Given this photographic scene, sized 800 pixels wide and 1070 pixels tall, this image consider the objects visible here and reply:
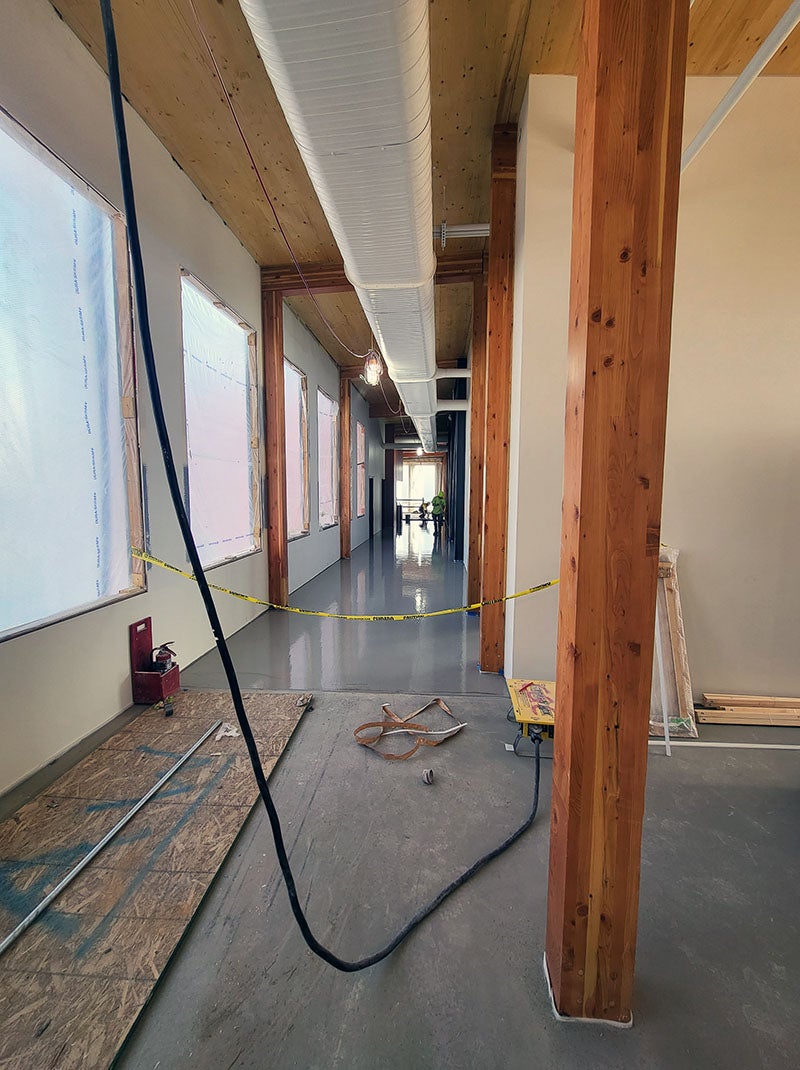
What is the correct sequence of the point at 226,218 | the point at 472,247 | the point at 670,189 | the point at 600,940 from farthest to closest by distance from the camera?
the point at 472,247 → the point at 226,218 → the point at 600,940 → the point at 670,189

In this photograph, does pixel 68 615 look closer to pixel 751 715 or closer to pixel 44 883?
pixel 44 883

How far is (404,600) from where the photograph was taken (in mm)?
4789

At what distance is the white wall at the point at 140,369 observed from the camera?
1.75m

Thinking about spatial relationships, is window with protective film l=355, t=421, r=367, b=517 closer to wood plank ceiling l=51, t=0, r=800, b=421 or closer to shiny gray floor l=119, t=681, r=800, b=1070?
wood plank ceiling l=51, t=0, r=800, b=421

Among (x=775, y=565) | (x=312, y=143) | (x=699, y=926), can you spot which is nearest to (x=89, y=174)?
(x=312, y=143)

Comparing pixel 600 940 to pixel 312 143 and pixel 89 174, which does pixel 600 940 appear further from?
pixel 89 174

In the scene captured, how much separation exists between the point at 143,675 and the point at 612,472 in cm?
263

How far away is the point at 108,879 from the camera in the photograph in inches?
53.1

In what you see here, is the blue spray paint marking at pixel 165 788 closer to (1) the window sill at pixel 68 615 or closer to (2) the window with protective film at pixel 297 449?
(1) the window sill at pixel 68 615

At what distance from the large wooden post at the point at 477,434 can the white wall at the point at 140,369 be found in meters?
2.30

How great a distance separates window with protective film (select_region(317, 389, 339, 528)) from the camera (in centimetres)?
635

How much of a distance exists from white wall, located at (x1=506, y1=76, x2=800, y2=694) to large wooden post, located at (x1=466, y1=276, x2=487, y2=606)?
1501 mm

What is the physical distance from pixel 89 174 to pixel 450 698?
3.40 meters

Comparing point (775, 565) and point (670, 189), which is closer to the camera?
point (670, 189)
